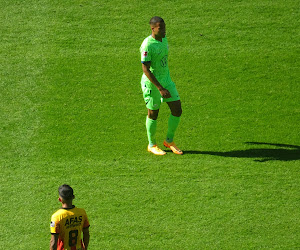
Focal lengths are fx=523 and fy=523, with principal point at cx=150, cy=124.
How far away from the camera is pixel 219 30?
36.1ft

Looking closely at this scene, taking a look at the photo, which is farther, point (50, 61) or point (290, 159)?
point (50, 61)

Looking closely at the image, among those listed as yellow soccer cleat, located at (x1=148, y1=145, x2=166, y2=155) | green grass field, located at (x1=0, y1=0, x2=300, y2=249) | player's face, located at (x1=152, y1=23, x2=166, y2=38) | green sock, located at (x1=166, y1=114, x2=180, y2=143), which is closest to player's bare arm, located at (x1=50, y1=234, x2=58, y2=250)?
green grass field, located at (x1=0, y1=0, x2=300, y2=249)

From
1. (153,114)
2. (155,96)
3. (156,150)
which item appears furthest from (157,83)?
(156,150)

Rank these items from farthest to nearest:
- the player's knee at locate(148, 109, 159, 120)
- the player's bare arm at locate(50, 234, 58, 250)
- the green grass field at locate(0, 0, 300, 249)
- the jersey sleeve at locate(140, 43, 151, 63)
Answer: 1. the player's knee at locate(148, 109, 159, 120)
2. the jersey sleeve at locate(140, 43, 151, 63)
3. the green grass field at locate(0, 0, 300, 249)
4. the player's bare arm at locate(50, 234, 58, 250)

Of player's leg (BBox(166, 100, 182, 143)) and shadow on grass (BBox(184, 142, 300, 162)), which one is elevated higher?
player's leg (BBox(166, 100, 182, 143))

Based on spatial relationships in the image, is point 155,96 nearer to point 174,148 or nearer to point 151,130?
point 151,130

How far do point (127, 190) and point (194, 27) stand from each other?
4.91 meters

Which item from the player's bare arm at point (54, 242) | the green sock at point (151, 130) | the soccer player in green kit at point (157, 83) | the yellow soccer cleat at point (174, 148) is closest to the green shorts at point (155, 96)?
the soccer player in green kit at point (157, 83)

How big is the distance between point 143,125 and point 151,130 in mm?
758

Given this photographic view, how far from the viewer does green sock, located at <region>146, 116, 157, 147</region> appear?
8.19 m

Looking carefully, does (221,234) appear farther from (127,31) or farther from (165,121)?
(127,31)

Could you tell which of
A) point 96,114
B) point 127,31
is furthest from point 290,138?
point 127,31

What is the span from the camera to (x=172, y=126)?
323 inches

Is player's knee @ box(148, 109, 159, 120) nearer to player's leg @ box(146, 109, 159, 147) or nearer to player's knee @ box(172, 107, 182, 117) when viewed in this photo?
player's leg @ box(146, 109, 159, 147)
